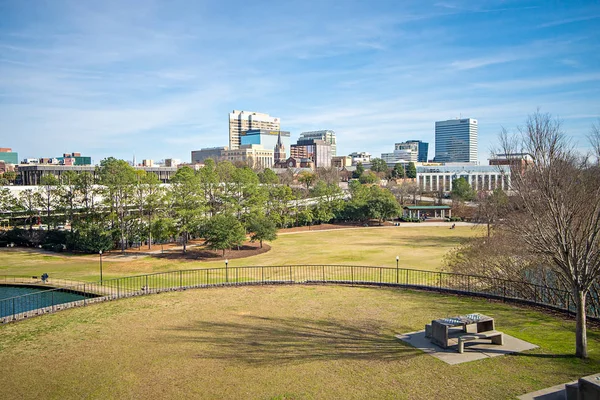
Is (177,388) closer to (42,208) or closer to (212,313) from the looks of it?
(212,313)

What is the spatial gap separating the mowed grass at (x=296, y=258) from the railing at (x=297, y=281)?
4.50 meters

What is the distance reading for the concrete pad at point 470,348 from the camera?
13305 millimetres

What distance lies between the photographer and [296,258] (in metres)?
41.1

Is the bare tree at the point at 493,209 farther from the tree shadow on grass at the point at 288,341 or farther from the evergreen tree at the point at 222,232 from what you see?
the evergreen tree at the point at 222,232

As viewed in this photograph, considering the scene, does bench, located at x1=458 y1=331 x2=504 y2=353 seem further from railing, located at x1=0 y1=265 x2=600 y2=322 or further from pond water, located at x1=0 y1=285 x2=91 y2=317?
pond water, located at x1=0 y1=285 x2=91 y2=317

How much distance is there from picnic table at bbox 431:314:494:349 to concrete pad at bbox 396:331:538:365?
0.77 ft

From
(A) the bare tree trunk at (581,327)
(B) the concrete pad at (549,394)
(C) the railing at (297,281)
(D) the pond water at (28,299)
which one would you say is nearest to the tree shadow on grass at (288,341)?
(B) the concrete pad at (549,394)

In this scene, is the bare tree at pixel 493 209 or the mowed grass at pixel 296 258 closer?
the bare tree at pixel 493 209

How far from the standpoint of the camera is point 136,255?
4406cm

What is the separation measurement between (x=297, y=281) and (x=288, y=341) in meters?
10.1

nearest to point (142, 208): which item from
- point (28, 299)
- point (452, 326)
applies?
point (28, 299)

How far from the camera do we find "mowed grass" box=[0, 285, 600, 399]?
11602mm

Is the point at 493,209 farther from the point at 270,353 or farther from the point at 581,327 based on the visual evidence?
the point at 270,353

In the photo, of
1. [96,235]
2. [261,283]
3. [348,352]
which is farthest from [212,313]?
[96,235]
